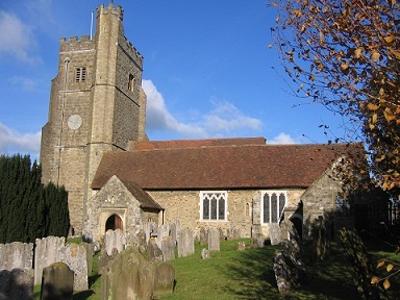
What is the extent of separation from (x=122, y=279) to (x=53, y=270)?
4.08ft

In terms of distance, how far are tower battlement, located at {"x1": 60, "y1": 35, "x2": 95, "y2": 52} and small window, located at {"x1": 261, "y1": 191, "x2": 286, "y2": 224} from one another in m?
18.2

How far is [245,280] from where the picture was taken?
1020 centimetres

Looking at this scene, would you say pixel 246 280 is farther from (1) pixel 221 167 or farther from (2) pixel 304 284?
(1) pixel 221 167

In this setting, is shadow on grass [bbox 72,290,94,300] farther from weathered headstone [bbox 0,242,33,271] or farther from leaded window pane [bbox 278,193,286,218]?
leaded window pane [bbox 278,193,286,218]

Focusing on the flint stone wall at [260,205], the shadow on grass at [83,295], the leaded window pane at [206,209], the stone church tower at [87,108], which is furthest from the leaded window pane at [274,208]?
the shadow on grass at [83,295]

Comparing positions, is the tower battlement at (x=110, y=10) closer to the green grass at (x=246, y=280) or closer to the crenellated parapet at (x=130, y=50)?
the crenellated parapet at (x=130, y=50)

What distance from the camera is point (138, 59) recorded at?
37781 millimetres

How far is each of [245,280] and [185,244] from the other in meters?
5.95

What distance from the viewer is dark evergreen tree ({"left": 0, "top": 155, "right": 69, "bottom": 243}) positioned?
61.3 feet

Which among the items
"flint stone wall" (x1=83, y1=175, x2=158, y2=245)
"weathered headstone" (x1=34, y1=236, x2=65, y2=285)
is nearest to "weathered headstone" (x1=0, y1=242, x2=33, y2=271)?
"weathered headstone" (x1=34, y1=236, x2=65, y2=285)

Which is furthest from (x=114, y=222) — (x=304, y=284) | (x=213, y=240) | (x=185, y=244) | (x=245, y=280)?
(x=304, y=284)

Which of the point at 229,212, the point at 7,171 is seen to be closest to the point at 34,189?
the point at 7,171

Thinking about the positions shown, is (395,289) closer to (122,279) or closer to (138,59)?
(122,279)

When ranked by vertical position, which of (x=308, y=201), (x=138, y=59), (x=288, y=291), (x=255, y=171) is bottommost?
(x=288, y=291)
